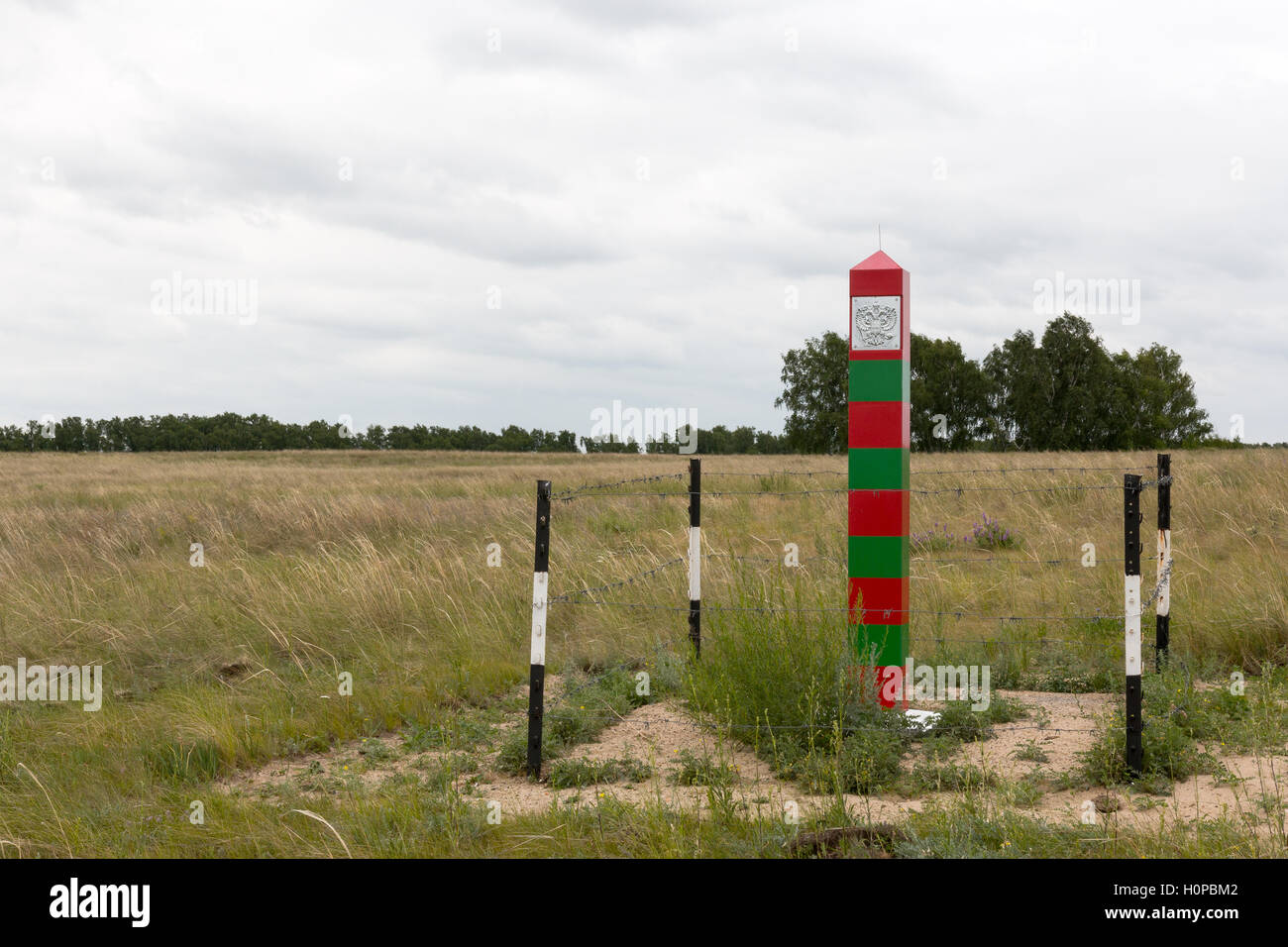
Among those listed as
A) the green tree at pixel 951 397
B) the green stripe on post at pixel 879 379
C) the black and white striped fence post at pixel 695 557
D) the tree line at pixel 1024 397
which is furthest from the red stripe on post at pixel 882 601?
the green tree at pixel 951 397

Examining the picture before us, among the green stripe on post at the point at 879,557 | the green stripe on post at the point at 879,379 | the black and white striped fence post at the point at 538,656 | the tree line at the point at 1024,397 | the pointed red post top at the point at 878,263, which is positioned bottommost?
the black and white striped fence post at the point at 538,656

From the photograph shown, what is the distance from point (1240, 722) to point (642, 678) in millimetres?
3651

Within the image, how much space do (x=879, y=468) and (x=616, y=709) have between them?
238 cm

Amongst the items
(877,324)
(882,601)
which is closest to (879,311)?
(877,324)

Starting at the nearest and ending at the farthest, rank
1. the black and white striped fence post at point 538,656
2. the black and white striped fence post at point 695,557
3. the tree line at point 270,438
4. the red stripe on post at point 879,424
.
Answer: the black and white striped fence post at point 538,656, the red stripe on post at point 879,424, the black and white striped fence post at point 695,557, the tree line at point 270,438

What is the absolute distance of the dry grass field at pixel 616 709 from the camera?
4.13 metres

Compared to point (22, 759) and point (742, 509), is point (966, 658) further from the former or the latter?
point (742, 509)

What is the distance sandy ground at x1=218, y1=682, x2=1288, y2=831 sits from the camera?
4.22 metres

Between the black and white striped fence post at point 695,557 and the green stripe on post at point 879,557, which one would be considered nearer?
the green stripe on post at point 879,557

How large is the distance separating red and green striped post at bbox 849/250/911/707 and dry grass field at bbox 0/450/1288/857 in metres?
0.34

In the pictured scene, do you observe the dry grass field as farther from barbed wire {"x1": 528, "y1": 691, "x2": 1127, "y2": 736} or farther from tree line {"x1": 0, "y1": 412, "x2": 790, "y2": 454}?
tree line {"x1": 0, "y1": 412, "x2": 790, "y2": 454}

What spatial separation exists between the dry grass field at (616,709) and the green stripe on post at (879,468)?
78 cm

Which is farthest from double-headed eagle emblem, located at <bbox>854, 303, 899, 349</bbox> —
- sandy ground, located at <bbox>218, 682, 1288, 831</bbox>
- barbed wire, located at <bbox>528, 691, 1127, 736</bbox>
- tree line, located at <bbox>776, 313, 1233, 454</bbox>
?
tree line, located at <bbox>776, 313, 1233, 454</bbox>

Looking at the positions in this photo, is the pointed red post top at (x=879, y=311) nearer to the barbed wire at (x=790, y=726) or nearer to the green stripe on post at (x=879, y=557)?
the green stripe on post at (x=879, y=557)
